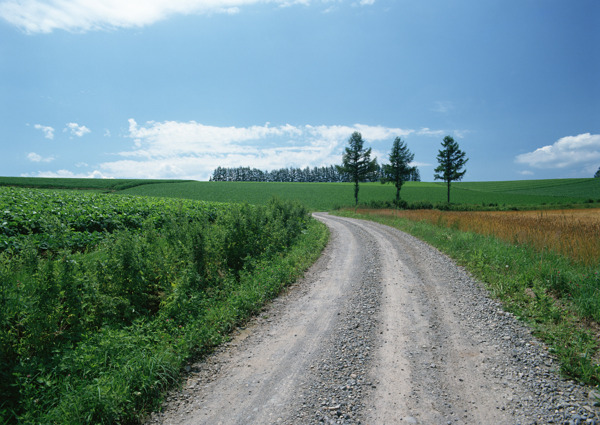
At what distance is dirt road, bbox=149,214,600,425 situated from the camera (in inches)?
129

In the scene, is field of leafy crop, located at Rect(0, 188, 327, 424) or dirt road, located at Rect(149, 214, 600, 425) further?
field of leafy crop, located at Rect(0, 188, 327, 424)

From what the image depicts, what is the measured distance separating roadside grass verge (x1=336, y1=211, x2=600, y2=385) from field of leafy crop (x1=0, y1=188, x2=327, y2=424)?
5633mm

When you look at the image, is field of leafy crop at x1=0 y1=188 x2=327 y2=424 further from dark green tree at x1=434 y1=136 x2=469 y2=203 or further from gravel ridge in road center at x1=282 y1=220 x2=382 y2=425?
dark green tree at x1=434 y1=136 x2=469 y2=203

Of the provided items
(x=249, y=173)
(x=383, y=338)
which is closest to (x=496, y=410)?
(x=383, y=338)

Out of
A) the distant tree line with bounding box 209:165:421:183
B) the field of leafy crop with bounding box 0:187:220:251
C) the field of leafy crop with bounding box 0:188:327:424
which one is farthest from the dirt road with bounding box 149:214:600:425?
the distant tree line with bounding box 209:165:421:183

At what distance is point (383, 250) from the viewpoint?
12.4 m

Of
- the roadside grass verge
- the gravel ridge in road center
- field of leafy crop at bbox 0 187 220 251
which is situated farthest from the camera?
field of leafy crop at bbox 0 187 220 251

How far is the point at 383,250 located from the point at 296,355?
Answer: 8.73 m

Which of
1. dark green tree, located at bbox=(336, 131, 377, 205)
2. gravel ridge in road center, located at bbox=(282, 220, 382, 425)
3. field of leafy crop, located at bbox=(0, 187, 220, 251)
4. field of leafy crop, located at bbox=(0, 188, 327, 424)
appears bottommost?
gravel ridge in road center, located at bbox=(282, 220, 382, 425)

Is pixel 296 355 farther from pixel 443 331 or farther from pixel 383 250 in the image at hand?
pixel 383 250

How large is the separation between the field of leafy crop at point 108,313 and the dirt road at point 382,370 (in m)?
0.59

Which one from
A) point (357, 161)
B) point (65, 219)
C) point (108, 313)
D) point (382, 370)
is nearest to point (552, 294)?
point (382, 370)

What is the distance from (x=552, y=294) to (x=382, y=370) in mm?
5251

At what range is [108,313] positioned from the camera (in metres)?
5.50
